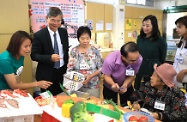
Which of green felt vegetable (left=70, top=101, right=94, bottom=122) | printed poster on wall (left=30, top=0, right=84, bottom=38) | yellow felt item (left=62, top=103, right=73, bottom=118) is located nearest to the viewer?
green felt vegetable (left=70, top=101, right=94, bottom=122)

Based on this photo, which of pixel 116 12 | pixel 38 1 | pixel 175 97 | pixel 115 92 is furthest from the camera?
pixel 116 12

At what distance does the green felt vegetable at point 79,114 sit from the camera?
1.07m

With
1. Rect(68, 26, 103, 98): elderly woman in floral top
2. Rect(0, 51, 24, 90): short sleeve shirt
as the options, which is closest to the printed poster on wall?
Rect(68, 26, 103, 98): elderly woman in floral top

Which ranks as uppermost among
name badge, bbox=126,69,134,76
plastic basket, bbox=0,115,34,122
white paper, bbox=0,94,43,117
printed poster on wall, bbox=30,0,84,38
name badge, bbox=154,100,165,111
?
printed poster on wall, bbox=30,0,84,38

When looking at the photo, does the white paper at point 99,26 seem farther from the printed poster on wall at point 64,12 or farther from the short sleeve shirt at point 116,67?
the short sleeve shirt at point 116,67

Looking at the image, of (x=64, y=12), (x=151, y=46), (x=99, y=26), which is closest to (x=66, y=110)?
(x=151, y=46)

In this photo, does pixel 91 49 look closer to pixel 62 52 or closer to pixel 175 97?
pixel 62 52

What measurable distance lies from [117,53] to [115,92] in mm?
414

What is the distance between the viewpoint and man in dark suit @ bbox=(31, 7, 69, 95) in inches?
75.5

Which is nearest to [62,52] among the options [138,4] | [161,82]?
[161,82]

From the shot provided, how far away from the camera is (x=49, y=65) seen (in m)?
2.02

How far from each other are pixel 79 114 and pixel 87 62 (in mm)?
887

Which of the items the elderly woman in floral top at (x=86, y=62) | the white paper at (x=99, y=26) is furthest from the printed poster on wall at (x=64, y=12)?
the elderly woman in floral top at (x=86, y=62)

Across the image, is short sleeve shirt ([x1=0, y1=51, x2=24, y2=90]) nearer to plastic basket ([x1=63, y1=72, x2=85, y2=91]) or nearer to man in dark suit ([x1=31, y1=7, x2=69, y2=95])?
man in dark suit ([x1=31, y1=7, x2=69, y2=95])
